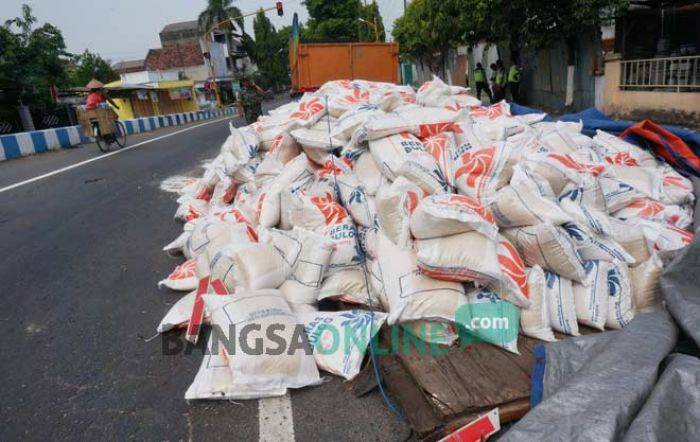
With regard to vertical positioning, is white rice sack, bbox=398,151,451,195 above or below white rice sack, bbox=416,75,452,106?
below

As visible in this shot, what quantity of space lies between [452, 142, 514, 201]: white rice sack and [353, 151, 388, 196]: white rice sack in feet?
1.74

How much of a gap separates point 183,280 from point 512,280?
6.31 ft

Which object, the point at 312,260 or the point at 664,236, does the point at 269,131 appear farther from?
the point at 664,236

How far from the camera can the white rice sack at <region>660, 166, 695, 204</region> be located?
2850 millimetres

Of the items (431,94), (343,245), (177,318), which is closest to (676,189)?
(431,94)

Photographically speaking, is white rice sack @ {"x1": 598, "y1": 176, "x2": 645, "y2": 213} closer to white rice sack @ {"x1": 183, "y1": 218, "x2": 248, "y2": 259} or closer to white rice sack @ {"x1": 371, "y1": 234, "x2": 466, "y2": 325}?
white rice sack @ {"x1": 371, "y1": 234, "x2": 466, "y2": 325}

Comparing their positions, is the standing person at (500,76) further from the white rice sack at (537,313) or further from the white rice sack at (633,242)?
the white rice sack at (537,313)

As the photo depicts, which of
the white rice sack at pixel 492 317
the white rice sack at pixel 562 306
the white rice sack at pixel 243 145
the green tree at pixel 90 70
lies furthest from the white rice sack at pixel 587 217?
the green tree at pixel 90 70

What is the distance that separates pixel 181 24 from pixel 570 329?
68962mm

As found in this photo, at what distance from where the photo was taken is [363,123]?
3227mm

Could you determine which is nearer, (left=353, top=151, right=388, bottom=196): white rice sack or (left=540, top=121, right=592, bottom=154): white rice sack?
(left=353, top=151, right=388, bottom=196): white rice sack

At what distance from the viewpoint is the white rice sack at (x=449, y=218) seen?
2096 mm

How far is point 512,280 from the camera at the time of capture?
2035mm

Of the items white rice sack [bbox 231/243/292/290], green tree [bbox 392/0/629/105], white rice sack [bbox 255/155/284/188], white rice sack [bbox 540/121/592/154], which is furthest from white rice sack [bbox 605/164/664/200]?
green tree [bbox 392/0/629/105]
